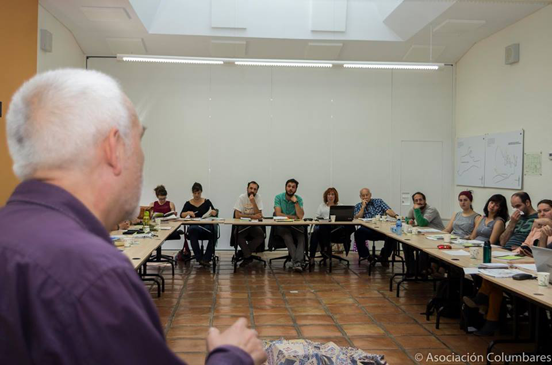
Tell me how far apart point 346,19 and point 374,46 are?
29.1 inches

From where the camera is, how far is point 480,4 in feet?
21.4

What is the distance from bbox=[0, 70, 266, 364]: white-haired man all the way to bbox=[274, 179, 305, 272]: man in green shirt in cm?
642

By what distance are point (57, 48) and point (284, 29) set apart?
3.56 m

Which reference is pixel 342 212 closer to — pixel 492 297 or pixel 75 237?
pixel 492 297

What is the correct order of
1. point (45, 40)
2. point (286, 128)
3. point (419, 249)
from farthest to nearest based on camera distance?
point (286, 128)
point (45, 40)
point (419, 249)

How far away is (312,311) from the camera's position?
4.99 meters

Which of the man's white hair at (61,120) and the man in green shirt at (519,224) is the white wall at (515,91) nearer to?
the man in green shirt at (519,224)

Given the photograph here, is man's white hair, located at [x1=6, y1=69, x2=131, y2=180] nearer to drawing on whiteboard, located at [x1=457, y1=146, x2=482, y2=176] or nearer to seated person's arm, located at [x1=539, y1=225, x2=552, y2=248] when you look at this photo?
seated person's arm, located at [x1=539, y1=225, x2=552, y2=248]

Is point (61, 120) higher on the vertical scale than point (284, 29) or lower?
lower

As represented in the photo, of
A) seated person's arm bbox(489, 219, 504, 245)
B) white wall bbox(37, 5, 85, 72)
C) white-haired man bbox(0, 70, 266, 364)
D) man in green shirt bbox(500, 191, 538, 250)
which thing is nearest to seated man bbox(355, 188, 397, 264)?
seated person's arm bbox(489, 219, 504, 245)

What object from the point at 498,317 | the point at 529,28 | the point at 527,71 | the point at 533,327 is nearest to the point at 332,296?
the point at 498,317

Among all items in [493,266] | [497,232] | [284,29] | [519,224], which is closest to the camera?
[493,266]

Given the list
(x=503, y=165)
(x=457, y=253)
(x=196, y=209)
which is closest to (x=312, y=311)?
(x=457, y=253)

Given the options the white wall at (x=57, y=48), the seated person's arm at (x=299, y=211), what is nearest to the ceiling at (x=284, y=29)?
the white wall at (x=57, y=48)
